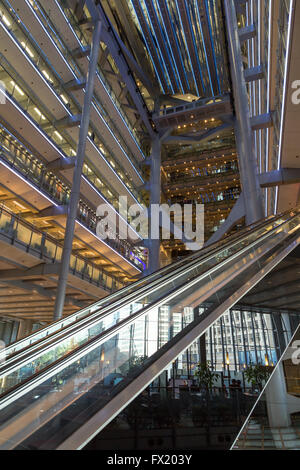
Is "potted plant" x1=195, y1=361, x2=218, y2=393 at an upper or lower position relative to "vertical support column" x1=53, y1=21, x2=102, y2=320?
lower

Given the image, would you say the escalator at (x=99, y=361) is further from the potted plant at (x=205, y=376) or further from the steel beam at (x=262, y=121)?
the steel beam at (x=262, y=121)

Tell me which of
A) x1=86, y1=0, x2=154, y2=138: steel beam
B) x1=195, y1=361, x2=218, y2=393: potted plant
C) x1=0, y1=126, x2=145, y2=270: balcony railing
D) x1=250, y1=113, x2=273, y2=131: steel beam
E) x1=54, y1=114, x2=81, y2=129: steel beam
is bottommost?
x1=195, y1=361, x2=218, y2=393: potted plant

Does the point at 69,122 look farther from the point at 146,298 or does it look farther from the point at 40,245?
the point at 146,298

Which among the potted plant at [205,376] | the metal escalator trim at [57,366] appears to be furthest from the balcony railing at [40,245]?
the metal escalator trim at [57,366]

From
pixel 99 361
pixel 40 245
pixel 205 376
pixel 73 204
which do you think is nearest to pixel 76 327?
pixel 99 361

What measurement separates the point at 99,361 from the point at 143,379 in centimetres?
45

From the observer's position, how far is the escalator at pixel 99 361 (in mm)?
1896

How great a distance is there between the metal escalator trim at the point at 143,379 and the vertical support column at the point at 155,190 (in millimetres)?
18854

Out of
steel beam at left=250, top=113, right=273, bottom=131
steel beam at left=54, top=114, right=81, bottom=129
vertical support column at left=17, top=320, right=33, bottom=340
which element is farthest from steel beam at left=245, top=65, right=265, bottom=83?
vertical support column at left=17, top=320, right=33, bottom=340

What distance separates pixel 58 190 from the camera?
17.6 m

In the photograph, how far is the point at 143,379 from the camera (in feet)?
7.80

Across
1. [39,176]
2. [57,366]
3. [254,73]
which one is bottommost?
[57,366]

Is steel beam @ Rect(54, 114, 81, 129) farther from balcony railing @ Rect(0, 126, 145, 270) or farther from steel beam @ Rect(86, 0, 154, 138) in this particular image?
steel beam @ Rect(86, 0, 154, 138)

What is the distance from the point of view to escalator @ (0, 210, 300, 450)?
6.22 feet
